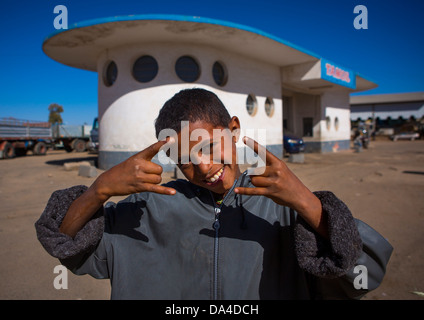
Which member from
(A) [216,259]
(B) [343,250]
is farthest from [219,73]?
(B) [343,250]

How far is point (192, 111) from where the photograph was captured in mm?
1209

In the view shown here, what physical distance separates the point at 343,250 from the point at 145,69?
30.4 ft

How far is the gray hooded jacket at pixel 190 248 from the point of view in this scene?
1071 millimetres

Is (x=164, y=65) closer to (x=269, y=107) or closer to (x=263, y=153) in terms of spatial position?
(x=269, y=107)

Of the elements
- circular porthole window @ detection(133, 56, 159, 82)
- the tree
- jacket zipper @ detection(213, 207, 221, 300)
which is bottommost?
jacket zipper @ detection(213, 207, 221, 300)

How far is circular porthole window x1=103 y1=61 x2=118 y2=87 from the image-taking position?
9.61 meters

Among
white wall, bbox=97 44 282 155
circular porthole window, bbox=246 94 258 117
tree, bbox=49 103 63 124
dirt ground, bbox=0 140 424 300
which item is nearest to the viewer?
dirt ground, bbox=0 140 424 300

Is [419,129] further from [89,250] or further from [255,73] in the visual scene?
[89,250]

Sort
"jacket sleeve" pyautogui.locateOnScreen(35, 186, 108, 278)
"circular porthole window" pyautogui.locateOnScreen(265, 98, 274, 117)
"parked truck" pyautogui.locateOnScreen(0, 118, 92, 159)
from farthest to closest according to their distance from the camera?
1. "parked truck" pyautogui.locateOnScreen(0, 118, 92, 159)
2. "circular porthole window" pyautogui.locateOnScreen(265, 98, 274, 117)
3. "jacket sleeve" pyautogui.locateOnScreen(35, 186, 108, 278)

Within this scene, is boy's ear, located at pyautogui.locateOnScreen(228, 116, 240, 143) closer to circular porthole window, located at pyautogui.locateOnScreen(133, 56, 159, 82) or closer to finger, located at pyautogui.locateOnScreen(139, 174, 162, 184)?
finger, located at pyautogui.locateOnScreen(139, 174, 162, 184)

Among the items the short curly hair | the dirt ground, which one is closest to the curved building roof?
the dirt ground

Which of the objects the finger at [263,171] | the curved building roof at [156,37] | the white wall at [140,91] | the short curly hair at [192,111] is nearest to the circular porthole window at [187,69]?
the white wall at [140,91]
